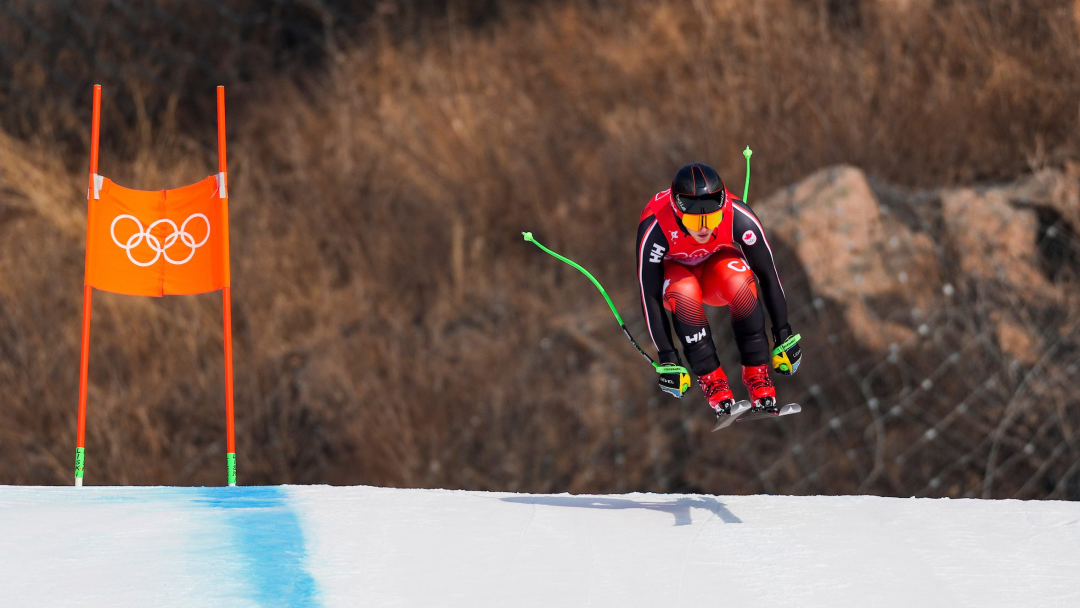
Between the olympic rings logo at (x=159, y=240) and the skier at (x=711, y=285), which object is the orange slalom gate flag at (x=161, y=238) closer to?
the olympic rings logo at (x=159, y=240)

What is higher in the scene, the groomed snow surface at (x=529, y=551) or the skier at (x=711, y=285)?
the skier at (x=711, y=285)

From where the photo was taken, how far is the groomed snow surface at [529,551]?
300 cm

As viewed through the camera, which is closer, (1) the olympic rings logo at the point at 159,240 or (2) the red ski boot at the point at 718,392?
(2) the red ski boot at the point at 718,392

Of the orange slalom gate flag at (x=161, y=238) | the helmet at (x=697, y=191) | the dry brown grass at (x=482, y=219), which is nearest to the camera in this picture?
the helmet at (x=697, y=191)

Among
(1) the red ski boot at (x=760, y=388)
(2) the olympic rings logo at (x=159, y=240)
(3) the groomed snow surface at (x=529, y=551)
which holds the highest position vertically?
(2) the olympic rings logo at (x=159, y=240)

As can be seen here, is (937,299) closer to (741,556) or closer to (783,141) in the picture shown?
(783,141)

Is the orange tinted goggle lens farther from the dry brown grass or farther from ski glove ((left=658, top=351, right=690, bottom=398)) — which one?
the dry brown grass

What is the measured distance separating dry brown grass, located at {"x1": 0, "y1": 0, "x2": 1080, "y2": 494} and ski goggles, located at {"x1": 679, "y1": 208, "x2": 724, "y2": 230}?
140 inches

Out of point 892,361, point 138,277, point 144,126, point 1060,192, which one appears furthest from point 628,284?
point 144,126

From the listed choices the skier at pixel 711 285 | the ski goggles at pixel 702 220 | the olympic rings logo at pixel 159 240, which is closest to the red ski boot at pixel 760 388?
the skier at pixel 711 285

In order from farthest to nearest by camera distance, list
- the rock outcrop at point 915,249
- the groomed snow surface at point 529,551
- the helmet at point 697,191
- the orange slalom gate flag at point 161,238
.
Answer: the rock outcrop at point 915,249 < the orange slalom gate flag at point 161,238 < the helmet at point 697,191 < the groomed snow surface at point 529,551

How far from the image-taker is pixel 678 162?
7.60m

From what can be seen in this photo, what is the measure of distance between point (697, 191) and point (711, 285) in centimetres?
30

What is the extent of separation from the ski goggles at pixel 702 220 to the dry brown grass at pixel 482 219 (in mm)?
3550
